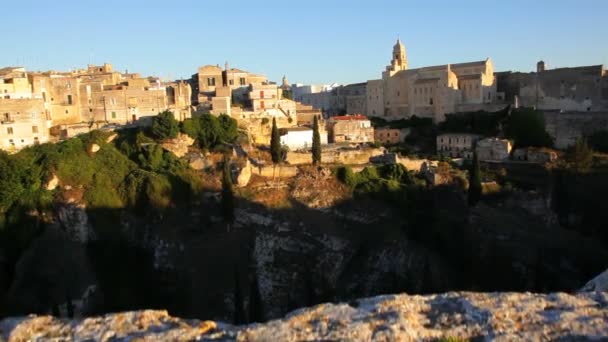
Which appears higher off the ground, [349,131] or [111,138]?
[111,138]

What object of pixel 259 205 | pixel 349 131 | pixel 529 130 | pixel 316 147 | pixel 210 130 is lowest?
pixel 259 205

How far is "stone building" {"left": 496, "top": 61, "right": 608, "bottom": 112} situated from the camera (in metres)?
37.5

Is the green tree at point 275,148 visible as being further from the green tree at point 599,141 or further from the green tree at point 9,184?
the green tree at point 599,141

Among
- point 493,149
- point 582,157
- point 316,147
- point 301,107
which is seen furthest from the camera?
point 301,107

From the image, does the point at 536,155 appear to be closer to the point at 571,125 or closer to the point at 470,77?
the point at 571,125

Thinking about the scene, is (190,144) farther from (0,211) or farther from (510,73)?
(510,73)

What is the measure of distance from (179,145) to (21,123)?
346 inches

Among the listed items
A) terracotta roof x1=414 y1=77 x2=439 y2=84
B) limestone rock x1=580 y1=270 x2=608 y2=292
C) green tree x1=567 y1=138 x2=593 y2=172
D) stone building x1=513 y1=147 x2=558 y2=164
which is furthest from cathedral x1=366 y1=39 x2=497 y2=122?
limestone rock x1=580 y1=270 x2=608 y2=292

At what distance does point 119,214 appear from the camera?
2728 centimetres

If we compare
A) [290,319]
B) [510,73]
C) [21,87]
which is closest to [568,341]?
[290,319]

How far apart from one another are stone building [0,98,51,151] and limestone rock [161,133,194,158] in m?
7.09

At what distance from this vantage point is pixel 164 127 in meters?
31.4

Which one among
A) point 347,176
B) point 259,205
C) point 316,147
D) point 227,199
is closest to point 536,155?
point 347,176

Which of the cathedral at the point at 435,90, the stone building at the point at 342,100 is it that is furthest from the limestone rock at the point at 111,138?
the stone building at the point at 342,100
